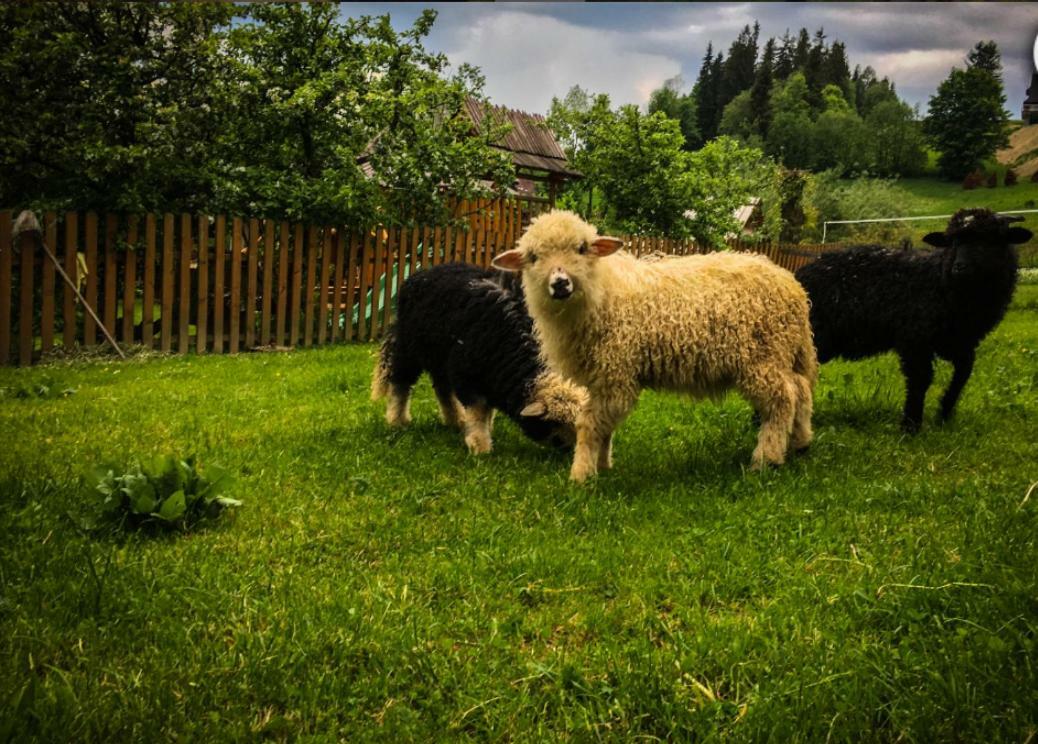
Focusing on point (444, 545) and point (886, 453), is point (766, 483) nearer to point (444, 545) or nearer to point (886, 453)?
point (886, 453)

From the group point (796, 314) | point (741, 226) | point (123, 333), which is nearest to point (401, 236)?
point (123, 333)

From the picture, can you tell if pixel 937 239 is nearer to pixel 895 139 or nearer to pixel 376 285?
pixel 895 139

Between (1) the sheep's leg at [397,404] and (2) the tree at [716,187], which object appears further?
(2) the tree at [716,187]

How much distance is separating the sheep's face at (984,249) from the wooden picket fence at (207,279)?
9.20ft

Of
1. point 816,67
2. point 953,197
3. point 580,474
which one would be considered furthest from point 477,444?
point 953,197

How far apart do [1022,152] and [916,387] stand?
3.43 metres

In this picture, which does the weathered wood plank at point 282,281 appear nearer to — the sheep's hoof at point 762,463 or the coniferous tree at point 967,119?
the sheep's hoof at point 762,463

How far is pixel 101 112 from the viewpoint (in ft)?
33.1

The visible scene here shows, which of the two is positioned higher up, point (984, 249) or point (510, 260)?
point (984, 249)

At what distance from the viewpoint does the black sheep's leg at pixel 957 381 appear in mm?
5516

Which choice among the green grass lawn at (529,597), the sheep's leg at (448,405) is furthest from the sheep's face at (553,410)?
the sheep's leg at (448,405)

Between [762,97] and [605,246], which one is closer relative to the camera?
[605,246]

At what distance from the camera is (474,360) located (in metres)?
5.23

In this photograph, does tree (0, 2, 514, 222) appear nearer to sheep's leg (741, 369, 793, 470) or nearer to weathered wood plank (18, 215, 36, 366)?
weathered wood plank (18, 215, 36, 366)
